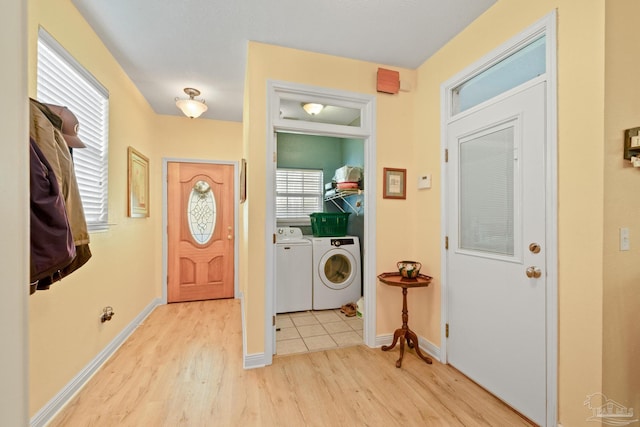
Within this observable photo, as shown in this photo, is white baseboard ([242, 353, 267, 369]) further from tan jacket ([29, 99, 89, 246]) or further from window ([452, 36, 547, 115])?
window ([452, 36, 547, 115])

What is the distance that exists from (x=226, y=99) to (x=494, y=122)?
9.35ft

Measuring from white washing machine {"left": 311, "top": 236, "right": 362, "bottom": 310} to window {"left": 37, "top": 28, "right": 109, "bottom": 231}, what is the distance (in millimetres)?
2230

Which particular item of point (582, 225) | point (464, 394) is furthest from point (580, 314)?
point (464, 394)

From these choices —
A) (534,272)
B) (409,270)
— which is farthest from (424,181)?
(534,272)

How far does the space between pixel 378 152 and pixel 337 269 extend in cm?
178

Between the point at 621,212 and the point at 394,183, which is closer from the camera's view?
the point at 621,212

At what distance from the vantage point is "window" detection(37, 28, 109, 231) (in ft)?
5.57

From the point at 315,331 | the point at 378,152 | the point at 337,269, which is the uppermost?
the point at 378,152

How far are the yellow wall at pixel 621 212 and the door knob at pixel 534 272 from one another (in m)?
0.30

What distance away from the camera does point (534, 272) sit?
165 centimetres

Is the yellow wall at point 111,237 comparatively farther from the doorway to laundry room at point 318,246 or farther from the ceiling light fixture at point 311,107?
the ceiling light fixture at point 311,107

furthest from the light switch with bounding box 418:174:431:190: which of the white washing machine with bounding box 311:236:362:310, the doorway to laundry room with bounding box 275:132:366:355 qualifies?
the white washing machine with bounding box 311:236:362:310

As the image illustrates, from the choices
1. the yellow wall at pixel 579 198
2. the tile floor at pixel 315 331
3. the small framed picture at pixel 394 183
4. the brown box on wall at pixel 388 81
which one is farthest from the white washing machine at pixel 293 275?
the yellow wall at pixel 579 198

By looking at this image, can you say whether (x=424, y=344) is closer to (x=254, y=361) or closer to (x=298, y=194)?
(x=254, y=361)
